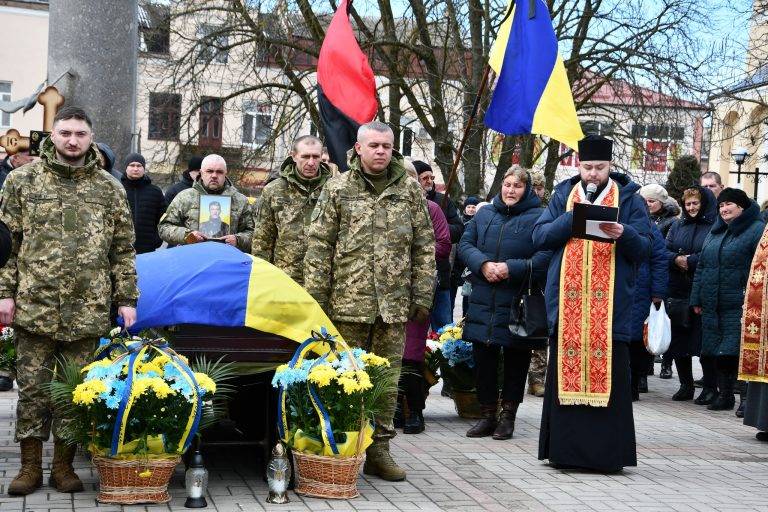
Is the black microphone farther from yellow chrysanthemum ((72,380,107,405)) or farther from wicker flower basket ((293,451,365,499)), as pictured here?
yellow chrysanthemum ((72,380,107,405))

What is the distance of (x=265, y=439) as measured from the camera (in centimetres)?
727

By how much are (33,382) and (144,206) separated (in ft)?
20.1

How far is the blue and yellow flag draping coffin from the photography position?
7055 mm

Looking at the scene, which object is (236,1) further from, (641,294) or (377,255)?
(377,255)

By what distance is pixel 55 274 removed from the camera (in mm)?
6629

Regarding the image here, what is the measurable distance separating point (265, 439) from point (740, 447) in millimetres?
4092

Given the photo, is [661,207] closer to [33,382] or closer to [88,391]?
[33,382]

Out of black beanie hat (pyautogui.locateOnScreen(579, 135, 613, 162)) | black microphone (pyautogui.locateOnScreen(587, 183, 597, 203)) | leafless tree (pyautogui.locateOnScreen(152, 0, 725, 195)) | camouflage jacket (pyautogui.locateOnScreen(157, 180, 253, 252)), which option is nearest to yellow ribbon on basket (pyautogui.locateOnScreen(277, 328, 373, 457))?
Answer: black microphone (pyautogui.locateOnScreen(587, 183, 597, 203))

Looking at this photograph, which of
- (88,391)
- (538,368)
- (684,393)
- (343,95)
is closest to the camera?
(88,391)

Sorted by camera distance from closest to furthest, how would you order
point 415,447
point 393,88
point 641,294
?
1. point 415,447
2. point 641,294
3. point 393,88

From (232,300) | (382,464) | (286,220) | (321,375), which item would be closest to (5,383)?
(286,220)

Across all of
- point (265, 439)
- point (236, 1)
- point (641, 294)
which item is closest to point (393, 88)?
point (236, 1)

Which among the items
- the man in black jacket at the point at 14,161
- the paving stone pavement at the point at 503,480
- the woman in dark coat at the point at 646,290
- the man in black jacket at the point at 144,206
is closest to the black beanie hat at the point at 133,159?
the man in black jacket at the point at 144,206

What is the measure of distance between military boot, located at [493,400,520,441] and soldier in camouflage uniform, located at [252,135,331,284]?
1816 mm
